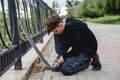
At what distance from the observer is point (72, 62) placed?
651 centimetres

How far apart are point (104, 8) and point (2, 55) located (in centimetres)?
3465

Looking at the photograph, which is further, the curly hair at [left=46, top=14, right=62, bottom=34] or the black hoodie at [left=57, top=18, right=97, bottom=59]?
the black hoodie at [left=57, top=18, right=97, bottom=59]

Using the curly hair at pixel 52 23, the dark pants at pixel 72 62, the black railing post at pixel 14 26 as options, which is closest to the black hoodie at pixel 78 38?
the dark pants at pixel 72 62

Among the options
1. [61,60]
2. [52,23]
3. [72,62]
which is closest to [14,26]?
→ [52,23]

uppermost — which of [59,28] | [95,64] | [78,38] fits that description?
[59,28]

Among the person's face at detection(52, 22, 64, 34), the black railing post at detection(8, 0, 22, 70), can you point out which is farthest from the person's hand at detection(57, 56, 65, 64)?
the black railing post at detection(8, 0, 22, 70)

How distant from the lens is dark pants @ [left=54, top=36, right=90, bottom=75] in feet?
21.1

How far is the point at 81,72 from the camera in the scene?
6637 millimetres

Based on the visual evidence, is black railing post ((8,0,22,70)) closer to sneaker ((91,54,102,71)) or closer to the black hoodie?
the black hoodie

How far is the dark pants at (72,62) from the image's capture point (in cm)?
643

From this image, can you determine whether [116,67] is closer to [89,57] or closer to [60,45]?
[89,57]

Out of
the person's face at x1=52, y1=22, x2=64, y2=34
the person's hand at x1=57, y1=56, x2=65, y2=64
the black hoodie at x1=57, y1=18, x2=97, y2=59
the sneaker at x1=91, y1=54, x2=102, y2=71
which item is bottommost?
the sneaker at x1=91, y1=54, x2=102, y2=71

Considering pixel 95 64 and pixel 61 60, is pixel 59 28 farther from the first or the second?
pixel 95 64

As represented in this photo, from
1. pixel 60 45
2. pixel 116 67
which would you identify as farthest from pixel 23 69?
pixel 116 67
